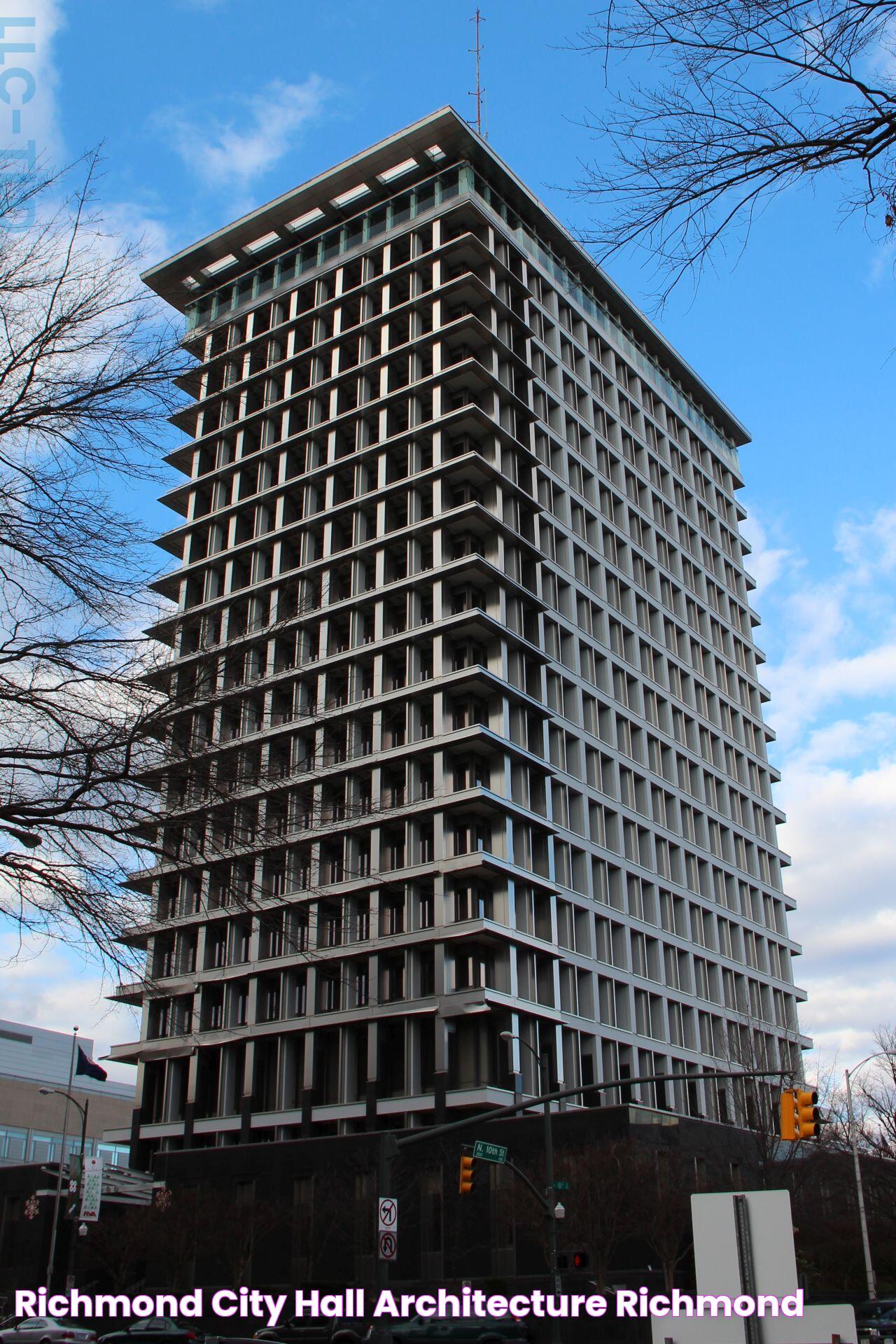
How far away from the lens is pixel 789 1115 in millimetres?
19328

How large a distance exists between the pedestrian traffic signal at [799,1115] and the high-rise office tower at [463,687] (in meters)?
25.4

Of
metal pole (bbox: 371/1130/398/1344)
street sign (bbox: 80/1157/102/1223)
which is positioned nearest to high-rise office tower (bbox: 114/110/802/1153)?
street sign (bbox: 80/1157/102/1223)

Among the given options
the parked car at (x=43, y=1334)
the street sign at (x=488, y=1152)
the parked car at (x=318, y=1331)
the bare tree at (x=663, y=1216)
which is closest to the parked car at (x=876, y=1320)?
the bare tree at (x=663, y=1216)

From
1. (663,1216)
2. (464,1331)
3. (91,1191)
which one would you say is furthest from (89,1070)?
(663,1216)

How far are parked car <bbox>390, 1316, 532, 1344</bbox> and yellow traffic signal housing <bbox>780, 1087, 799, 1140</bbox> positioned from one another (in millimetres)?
17215

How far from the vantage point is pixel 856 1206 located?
5250 centimetres

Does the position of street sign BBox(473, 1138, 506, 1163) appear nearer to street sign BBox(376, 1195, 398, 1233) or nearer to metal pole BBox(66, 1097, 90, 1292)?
street sign BBox(376, 1195, 398, 1233)

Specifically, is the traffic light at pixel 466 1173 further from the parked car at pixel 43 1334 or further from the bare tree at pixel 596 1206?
the parked car at pixel 43 1334

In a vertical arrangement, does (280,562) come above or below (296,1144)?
above

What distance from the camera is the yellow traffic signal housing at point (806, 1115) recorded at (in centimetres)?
1923

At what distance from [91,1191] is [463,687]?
86.7 ft

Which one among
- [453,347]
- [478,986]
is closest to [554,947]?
[478,986]

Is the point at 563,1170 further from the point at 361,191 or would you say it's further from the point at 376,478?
the point at 361,191

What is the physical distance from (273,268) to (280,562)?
20610mm
